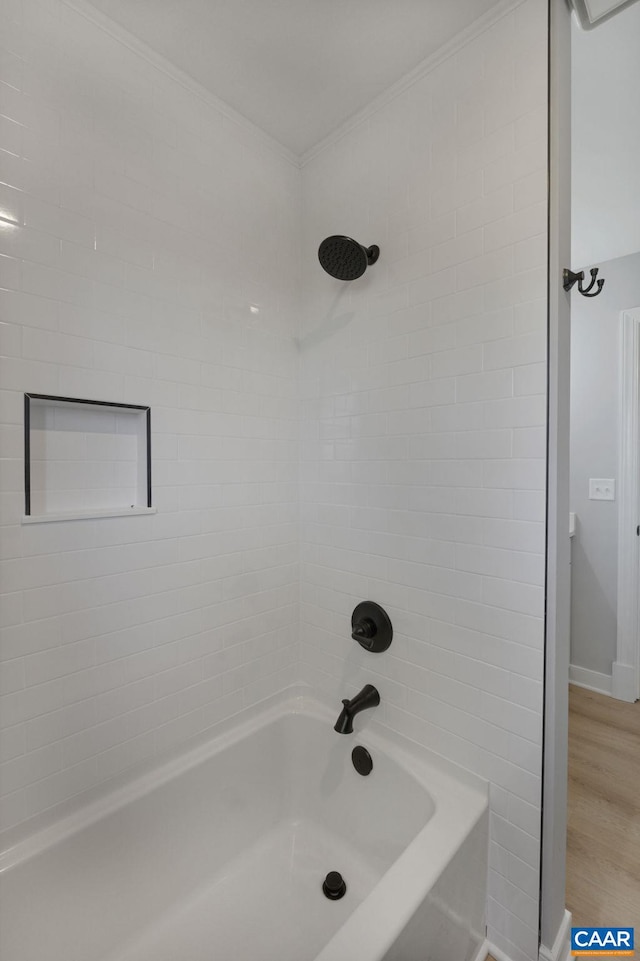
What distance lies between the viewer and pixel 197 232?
1446 millimetres

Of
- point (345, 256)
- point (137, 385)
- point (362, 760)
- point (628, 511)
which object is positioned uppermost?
point (345, 256)

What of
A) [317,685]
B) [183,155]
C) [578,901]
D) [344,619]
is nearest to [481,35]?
[183,155]

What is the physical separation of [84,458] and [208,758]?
105 cm

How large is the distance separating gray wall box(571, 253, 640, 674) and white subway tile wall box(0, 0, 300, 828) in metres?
2.10

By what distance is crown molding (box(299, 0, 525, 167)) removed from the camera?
1.21 m

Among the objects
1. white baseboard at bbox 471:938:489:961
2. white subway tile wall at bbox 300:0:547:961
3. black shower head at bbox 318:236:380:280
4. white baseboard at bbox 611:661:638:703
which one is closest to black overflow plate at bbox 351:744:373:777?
white subway tile wall at bbox 300:0:547:961

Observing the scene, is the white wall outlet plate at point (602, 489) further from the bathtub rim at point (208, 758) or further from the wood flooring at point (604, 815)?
the bathtub rim at point (208, 758)

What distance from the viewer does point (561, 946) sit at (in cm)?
121

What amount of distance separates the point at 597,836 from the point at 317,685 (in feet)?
3.95

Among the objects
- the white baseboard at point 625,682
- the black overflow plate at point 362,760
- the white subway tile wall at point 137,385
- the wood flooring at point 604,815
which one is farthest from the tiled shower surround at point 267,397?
the white baseboard at point 625,682

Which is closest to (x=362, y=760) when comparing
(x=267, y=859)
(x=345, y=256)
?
(x=267, y=859)

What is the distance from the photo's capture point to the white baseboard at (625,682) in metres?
2.62

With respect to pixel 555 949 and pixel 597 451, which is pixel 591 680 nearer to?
pixel 597 451

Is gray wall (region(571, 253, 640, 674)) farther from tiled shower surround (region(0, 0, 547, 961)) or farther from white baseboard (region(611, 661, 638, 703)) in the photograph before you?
tiled shower surround (region(0, 0, 547, 961))
